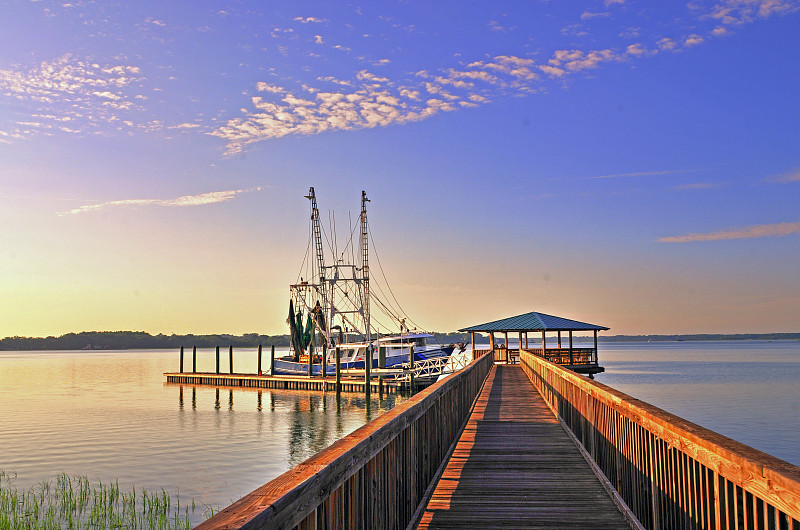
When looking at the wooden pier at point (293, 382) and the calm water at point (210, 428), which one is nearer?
the calm water at point (210, 428)

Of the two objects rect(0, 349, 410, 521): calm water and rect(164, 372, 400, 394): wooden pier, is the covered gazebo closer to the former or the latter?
rect(0, 349, 410, 521): calm water

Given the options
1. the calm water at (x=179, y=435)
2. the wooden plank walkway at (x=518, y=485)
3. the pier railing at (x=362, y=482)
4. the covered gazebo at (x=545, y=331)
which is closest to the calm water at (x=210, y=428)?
the calm water at (x=179, y=435)

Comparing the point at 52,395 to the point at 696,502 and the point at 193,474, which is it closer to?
the point at 193,474

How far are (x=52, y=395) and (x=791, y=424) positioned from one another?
58541 millimetres

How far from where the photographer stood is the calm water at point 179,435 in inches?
885

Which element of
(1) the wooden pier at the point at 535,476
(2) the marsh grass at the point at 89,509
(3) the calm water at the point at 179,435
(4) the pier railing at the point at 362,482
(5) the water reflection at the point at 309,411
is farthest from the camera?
(5) the water reflection at the point at 309,411

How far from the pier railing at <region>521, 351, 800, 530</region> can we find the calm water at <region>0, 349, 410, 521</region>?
12379 mm

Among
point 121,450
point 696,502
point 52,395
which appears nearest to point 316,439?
point 121,450

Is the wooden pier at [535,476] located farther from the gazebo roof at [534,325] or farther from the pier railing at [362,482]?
the gazebo roof at [534,325]

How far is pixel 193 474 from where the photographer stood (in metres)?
22.6

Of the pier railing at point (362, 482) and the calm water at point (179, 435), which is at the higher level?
the pier railing at point (362, 482)

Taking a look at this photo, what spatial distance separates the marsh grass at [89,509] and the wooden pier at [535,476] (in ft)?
27.4

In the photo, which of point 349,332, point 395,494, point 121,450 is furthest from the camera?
point 349,332

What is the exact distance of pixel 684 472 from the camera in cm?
435
